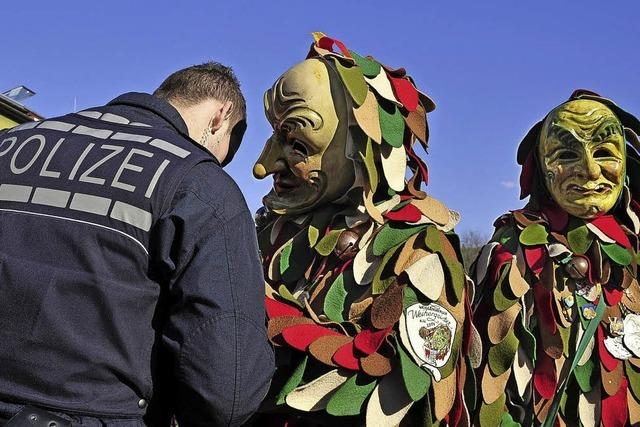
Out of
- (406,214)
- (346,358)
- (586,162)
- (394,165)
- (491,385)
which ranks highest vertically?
(586,162)

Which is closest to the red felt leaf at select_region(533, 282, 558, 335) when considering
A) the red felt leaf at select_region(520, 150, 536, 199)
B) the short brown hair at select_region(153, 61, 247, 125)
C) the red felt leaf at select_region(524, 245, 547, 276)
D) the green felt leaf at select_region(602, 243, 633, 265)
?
the red felt leaf at select_region(524, 245, 547, 276)

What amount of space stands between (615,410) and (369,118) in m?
1.26

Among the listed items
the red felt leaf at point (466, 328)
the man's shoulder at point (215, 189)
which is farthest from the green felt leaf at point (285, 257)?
the man's shoulder at point (215, 189)

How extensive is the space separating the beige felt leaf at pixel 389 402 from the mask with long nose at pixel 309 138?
0.63 meters

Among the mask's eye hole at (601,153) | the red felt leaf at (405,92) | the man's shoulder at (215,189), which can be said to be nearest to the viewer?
the man's shoulder at (215,189)

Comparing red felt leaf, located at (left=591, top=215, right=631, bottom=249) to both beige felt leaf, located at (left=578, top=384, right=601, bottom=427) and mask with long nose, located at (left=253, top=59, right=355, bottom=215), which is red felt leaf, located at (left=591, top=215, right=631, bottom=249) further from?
mask with long nose, located at (left=253, top=59, right=355, bottom=215)

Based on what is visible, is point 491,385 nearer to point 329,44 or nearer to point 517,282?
point 517,282

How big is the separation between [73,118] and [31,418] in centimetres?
58

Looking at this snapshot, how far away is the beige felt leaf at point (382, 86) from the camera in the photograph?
244cm

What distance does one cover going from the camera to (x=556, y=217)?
2871 millimetres

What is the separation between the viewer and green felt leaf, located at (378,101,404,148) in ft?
7.89

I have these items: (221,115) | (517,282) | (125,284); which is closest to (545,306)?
(517,282)

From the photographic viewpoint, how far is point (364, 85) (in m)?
2.41

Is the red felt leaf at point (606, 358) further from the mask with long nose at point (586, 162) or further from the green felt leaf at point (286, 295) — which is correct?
the green felt leaf at point (286, 295)
